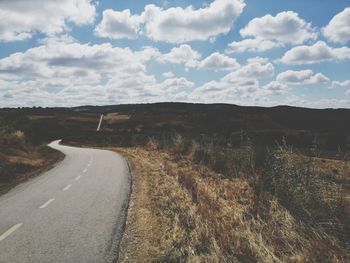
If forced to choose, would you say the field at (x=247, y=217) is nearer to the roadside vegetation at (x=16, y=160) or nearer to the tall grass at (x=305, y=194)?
the tall grass at (x=305, y=194)

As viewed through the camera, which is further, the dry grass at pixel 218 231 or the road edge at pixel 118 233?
the road edge at pixel 118 233

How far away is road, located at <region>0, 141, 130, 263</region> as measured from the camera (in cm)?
597

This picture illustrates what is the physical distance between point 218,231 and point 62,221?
3962mm

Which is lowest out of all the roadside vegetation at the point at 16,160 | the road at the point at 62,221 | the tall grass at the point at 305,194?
the roadside vegetation at the point at 16,160

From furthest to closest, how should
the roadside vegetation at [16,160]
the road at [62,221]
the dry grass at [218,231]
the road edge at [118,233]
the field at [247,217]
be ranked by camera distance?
the roadside vegetation at [16,160] → the road at [62,221] → the road edge at [118,233] → the field at [247,217] → the dry grass at [218,231]

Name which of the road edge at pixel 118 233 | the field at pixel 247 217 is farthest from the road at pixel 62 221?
the field at pixel 247 217

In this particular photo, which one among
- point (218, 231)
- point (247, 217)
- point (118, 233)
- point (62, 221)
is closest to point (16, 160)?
point (62, 221)

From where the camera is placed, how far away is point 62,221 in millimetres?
8070

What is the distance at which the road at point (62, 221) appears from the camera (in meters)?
5.97

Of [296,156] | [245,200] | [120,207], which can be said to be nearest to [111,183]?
[120,207]

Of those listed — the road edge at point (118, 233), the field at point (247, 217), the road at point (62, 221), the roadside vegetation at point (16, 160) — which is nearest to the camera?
the field at point (247, 217)

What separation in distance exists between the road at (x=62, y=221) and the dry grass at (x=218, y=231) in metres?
0.47

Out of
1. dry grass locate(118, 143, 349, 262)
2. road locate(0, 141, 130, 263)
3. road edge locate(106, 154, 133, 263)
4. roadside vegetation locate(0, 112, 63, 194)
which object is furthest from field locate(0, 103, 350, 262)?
roadside vegetation locate(0, 112, 63, 194)

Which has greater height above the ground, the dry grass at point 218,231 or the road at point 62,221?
the dry grass at point 218,231
